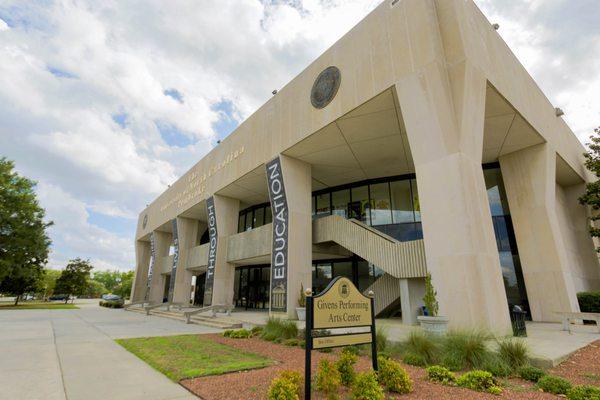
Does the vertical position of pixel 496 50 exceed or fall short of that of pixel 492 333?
it exceeds it

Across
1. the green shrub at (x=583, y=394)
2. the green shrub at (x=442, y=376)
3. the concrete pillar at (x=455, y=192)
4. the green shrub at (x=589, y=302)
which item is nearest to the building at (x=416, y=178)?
the concrete pillar at (x=455, y=192)

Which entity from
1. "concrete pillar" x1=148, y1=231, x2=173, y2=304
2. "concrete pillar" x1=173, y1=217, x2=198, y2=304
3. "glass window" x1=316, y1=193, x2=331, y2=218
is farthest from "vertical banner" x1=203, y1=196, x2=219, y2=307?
"concrete pillar" x1=148, y1=231, x2=173, y2=304

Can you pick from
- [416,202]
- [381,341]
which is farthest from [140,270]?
[381,341]

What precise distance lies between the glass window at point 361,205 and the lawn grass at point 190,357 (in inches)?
556

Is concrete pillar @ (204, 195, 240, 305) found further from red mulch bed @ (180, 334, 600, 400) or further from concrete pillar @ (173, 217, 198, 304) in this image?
red mulch bed @ (180, 334, 600, 400)

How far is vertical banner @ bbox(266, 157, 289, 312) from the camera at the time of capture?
58.7 feet

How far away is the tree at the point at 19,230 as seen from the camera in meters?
35.4

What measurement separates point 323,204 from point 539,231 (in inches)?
546

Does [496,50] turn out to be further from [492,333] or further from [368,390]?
[368,390]

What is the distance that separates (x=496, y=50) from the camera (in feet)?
49.2

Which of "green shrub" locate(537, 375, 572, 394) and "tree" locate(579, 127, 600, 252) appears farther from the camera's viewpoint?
"tree" locate(579, 127, 600, 252)

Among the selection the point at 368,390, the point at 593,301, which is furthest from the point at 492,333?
the point at 593,301

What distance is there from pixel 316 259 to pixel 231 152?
10833 millimetres

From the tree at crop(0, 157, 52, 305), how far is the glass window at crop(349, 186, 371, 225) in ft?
122
